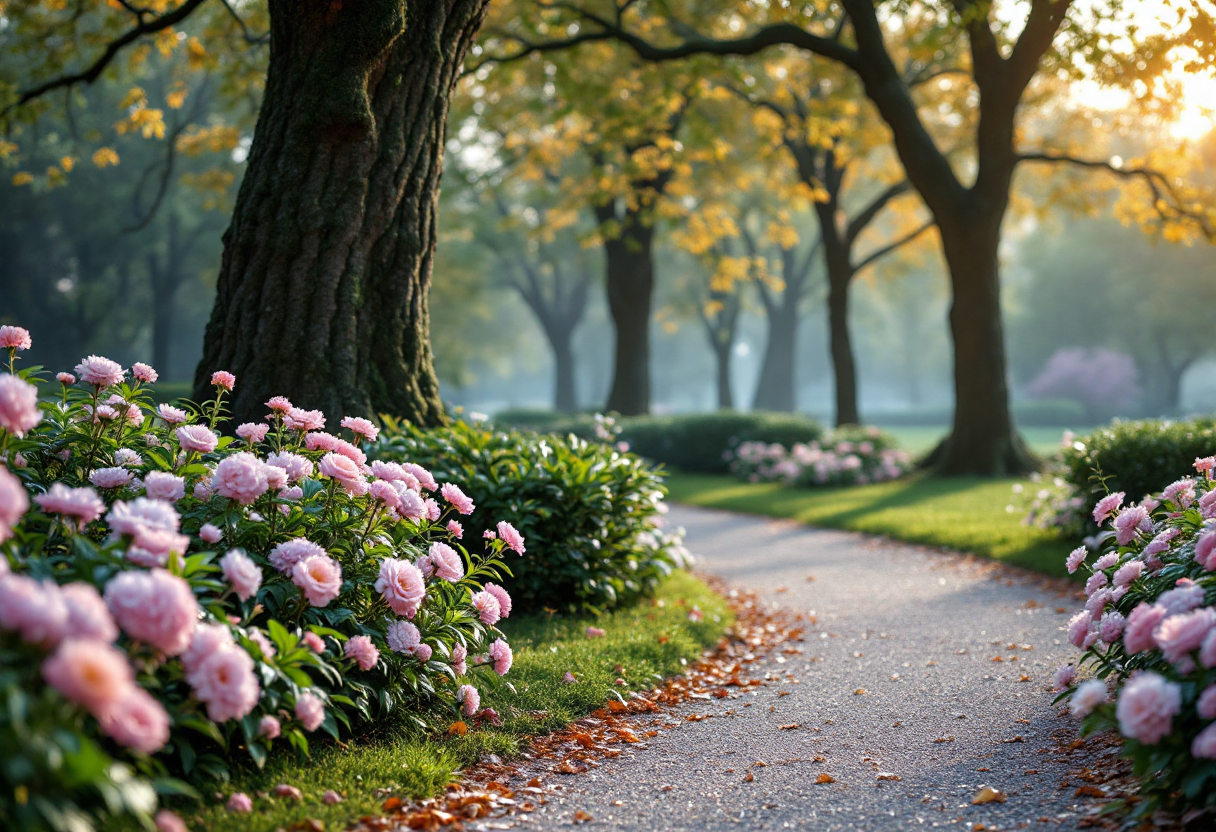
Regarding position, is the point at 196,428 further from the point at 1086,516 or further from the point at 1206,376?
the point at 1206,376

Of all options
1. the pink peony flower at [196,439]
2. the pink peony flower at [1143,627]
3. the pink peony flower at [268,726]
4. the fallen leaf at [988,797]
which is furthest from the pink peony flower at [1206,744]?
the pink peony flower at [196,439]

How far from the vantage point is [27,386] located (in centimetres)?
234

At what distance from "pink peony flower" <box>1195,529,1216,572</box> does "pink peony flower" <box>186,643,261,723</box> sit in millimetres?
2871

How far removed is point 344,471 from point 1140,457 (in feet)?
25.6

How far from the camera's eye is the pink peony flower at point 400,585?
3.13 metres

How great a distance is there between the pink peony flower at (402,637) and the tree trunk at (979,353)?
1246 centimetres

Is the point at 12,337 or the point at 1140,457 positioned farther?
the point at 1140,457

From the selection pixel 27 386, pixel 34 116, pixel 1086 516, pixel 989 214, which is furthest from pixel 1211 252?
pixel 27 386

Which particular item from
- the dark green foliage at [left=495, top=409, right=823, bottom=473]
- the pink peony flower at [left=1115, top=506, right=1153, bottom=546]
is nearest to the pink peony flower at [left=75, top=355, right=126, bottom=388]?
the pink peony flower at [left=1115, top=506, right=1153, bottom=546]

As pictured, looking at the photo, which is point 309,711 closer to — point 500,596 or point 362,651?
point 362,651

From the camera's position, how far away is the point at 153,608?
6.48 ft

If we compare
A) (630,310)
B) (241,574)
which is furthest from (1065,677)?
(630,310)

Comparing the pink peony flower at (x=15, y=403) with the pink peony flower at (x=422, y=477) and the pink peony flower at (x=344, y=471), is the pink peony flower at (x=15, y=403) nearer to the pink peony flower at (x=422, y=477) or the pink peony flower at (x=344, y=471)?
the pink peony flower at (x=344, y=471)

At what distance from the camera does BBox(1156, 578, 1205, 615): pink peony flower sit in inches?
106
